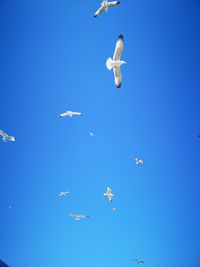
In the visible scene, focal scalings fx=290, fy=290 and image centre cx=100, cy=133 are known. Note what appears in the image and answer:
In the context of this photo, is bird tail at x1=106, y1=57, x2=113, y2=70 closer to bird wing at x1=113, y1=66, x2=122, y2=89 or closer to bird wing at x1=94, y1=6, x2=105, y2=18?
bird wing at x1=113, y1=66, x2=122, y2=89

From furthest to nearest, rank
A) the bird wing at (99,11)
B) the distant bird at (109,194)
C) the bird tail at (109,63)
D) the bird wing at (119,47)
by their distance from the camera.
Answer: the distant bird at (109,194)
the bird tail at (109,63)
the bird wing at (99,11)
the bird wing at (119,47)

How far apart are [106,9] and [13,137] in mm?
13025

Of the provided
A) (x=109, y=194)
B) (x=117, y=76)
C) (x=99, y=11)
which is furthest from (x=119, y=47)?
(x=109, y=194)

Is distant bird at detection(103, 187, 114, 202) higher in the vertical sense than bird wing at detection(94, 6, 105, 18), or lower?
lower

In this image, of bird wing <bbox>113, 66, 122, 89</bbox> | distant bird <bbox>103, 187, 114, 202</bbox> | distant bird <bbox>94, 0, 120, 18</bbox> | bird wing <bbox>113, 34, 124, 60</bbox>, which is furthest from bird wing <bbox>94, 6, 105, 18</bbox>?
distant bird <bbox>103, 187, 114, 202</bbox>

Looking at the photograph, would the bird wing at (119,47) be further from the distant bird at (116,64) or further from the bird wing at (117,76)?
the bird wing at (117,76)

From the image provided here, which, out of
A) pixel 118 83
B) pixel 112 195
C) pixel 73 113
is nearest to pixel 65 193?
pixel 112 195

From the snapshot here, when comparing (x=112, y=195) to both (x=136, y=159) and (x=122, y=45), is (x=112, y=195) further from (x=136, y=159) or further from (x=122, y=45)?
(x=122, y=45)

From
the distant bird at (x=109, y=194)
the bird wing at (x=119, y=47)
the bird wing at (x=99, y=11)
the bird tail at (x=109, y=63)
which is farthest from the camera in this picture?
the distant bird at (x=109, y=194)

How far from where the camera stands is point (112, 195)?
927 inches

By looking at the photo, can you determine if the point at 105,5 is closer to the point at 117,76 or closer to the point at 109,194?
the point at 117,76

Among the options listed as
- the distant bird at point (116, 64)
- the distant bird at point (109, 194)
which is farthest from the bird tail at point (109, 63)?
the distant bird at point (109, 194)

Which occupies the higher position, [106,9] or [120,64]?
[106,9]

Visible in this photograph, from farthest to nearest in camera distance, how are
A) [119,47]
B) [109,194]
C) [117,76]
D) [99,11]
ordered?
[109,194]
[117,76]
[99,11]
[119,47]
